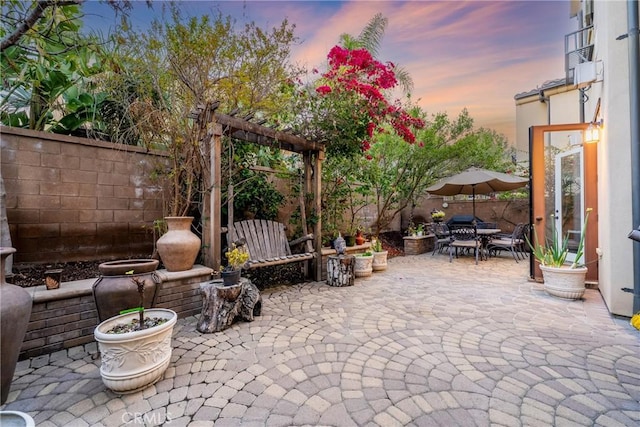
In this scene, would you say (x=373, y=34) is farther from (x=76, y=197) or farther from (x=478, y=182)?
(x=76, y=197)

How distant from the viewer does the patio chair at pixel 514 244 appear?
5.62 m

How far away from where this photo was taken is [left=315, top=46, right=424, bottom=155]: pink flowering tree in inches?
158

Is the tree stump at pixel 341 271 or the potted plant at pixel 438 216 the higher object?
the potted plant at pixel 438 216

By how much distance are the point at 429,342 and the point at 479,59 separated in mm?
5733

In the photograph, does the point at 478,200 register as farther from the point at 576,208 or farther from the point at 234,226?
the point at 234,226

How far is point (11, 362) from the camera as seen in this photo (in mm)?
1521

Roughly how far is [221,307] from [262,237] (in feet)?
A: 5.25

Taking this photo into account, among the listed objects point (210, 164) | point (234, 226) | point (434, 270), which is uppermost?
point (210, 164)

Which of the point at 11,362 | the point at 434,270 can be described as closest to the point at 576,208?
the point at 434,270

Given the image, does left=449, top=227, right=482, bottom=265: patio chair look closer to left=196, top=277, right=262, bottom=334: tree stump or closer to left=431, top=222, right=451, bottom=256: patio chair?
left=431, top=222, right=451, bottom=256: patio chair

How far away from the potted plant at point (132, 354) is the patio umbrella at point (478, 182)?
6098mm

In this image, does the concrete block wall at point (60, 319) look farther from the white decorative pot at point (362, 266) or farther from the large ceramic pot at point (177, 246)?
the white decorative pot at point (362, 266)

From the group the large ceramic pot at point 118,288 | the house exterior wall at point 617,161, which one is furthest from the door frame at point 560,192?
the large ceramic pot at point 118,288

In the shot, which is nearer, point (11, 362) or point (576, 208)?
point (11, 362)
